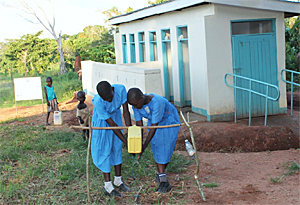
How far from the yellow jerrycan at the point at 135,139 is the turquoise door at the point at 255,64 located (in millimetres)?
5317

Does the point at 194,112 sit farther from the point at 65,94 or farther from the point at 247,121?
the point at 65,94

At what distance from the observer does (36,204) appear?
4.66 metres

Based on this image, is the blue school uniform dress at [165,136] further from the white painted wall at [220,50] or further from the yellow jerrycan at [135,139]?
the white painted wall at [220,50]

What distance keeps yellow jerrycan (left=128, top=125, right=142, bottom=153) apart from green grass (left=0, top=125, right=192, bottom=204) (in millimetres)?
758

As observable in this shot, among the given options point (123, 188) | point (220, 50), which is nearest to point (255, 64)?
point (220, 50)

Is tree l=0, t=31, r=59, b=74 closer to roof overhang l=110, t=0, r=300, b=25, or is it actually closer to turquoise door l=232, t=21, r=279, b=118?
roof overhang l=110, t=0, r=300, b=25

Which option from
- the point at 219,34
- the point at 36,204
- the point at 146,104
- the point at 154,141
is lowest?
the point at 36,204

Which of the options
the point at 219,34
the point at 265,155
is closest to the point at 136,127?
the point at 265,155

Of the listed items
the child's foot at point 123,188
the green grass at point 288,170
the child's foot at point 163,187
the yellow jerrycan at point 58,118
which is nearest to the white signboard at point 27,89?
the yellow jerrycan at point 58,118

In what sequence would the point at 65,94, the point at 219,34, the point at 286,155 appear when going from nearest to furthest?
the point at 286,155 → the point at 219,34 → the point at 65,94

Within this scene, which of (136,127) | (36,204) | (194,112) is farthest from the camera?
(194,112)

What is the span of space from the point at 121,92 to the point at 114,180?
123cm

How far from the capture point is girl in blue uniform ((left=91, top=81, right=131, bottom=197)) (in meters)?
4.50

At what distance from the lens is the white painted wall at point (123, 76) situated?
8336 millimetres
